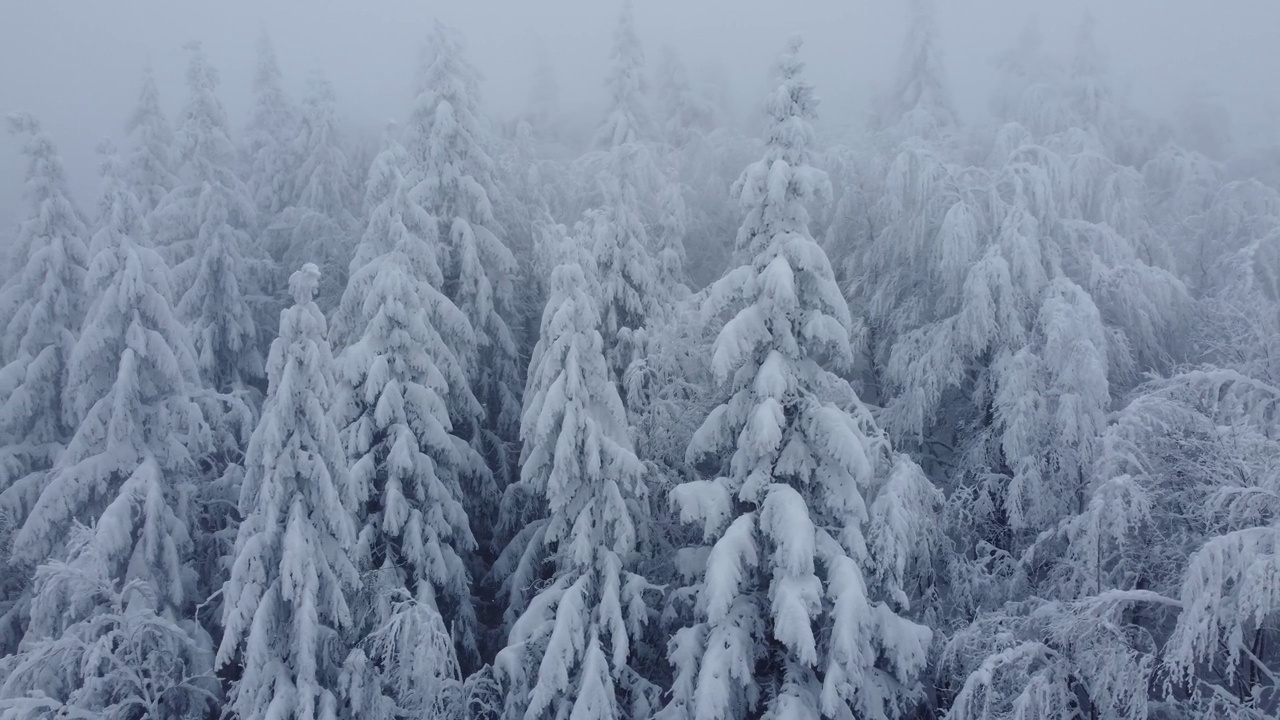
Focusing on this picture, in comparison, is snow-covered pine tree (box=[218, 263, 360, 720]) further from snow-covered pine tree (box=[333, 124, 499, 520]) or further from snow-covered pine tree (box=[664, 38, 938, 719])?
snow-covered pine tree (box=[664, 38, 938, 719])

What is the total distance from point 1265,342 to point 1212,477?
440 centimetres

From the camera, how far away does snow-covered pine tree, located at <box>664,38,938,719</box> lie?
1030 centimetres

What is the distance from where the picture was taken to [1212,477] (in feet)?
34.5

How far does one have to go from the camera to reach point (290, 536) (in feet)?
37.3

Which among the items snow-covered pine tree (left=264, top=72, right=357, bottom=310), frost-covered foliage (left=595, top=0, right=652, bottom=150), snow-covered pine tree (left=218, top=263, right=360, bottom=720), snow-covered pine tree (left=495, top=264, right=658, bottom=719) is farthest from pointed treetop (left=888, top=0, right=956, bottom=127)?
snow-covered pine tree (left=218, top=263, right=360, bottom=720)

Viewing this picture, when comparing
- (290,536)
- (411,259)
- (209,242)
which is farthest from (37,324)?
(290,536)

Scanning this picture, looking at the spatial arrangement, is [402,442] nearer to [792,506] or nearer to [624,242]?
[624,242]

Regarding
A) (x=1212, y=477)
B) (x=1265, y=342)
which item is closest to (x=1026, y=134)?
(x=1265, y=342)

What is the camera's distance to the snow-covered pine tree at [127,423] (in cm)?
1479

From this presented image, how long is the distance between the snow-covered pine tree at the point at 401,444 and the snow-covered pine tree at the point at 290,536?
150 centimetres

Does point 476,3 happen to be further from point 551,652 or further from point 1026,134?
point 551,652

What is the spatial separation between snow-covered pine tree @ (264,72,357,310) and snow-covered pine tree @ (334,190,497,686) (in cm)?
764

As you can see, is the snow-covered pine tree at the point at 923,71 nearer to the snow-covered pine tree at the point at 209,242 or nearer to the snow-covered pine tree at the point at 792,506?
the snow-covered pine tree at the point at 792,506

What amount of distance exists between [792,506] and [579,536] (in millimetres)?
3790
